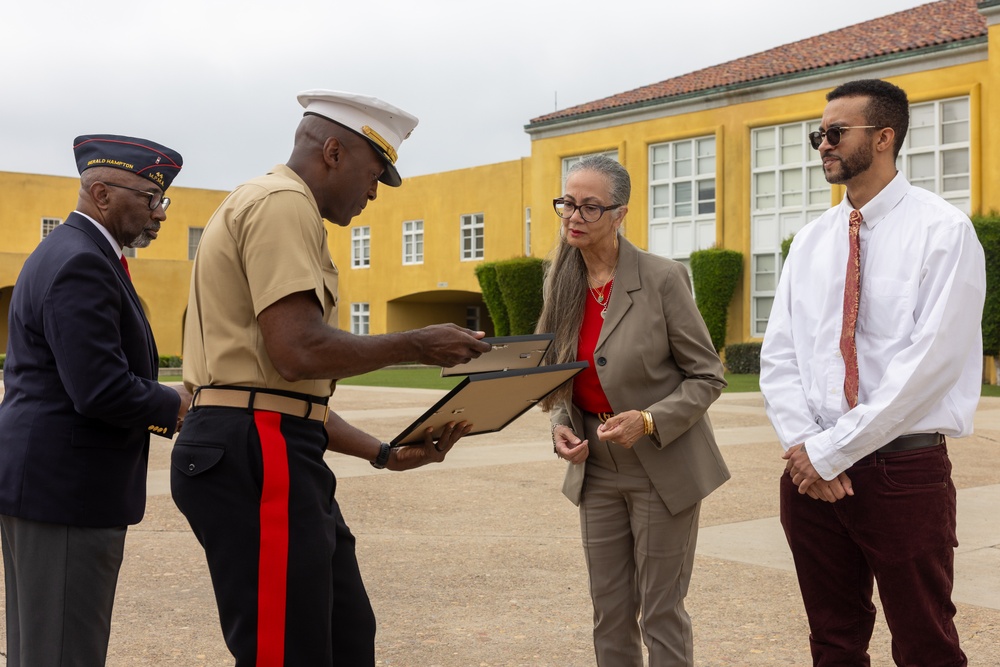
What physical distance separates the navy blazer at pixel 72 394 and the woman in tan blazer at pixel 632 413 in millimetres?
1335

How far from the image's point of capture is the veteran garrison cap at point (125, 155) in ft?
10.5

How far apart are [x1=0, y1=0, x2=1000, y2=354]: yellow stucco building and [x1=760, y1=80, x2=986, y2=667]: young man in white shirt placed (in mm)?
23767

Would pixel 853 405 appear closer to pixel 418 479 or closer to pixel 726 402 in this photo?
pixel 418 479

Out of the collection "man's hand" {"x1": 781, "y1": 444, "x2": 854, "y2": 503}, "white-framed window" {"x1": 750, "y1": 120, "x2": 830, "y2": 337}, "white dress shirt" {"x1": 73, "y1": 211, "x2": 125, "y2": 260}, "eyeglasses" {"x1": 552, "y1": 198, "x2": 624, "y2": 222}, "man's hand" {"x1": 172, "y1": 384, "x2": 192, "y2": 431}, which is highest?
"white-framed window" {"x1": 750, "y1": 120, "x2": 830, "y2": 337}

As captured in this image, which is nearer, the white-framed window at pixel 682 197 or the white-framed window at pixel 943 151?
the white-framed window at pixel 943 151

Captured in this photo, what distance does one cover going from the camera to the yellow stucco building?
2627cm

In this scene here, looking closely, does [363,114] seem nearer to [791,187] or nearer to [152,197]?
[152,197]

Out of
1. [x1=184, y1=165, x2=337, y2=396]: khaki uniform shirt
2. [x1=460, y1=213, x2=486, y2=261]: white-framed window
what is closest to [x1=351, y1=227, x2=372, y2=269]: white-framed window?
[x1=460, y1=213, x2=486, y2=261]: white-framed window

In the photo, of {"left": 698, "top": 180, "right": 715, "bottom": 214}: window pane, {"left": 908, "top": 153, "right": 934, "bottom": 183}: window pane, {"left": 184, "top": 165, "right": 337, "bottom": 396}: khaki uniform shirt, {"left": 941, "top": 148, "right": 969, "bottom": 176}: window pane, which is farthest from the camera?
{"left": 698, "top": 180, "right": 715, "bottom": 214}: window pane

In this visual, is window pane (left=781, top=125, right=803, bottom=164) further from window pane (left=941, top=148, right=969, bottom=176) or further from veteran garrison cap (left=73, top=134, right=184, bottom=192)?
veteran garrison cap (left=73, top=134, right=184, bottom=192)

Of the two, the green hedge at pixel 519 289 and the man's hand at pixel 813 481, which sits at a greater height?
the green hedge at pixel 519 289

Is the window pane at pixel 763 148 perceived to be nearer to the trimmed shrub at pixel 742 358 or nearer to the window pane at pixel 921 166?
the window pane at pixel 921 166

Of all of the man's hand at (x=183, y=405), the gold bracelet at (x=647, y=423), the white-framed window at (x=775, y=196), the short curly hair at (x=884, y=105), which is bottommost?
the gold bracelet at (x=647, y=423)

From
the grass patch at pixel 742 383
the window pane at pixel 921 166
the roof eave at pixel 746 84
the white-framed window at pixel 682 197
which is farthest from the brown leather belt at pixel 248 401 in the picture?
the white-framed window at pixel 682 197
